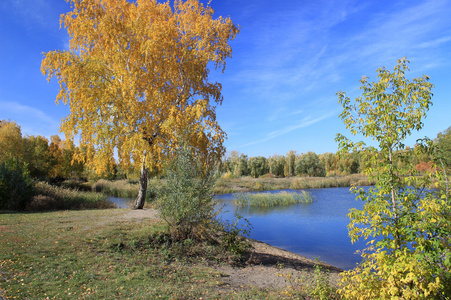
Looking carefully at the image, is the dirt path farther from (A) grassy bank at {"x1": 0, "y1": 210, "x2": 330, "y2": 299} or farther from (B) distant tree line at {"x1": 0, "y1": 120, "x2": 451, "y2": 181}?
(B) distant tree line at {"x1": 0, "y1": 120, "x2": 451, "y2": 181}

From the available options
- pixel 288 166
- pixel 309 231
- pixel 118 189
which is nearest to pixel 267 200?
pixel 309 231

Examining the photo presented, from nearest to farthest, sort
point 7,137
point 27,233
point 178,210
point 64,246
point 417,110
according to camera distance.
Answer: point 417,110 < point 64,246 < point 178,210 < point 27,233 < point 7,137

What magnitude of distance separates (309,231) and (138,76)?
466 inches

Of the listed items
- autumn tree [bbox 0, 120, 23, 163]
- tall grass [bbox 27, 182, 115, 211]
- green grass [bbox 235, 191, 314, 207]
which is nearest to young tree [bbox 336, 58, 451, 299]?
tall grass [bbox 27, 182, 115, 211]

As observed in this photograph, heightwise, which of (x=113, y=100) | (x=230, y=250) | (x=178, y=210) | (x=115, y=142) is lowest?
(x=230, y=250)

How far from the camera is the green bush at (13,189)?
14.2 metres

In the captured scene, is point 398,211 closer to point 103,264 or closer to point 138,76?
point 103,264

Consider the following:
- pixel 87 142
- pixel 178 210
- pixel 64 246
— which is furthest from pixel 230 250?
pixel 87 142

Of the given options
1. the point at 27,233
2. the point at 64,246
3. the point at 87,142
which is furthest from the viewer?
the point at 87,142

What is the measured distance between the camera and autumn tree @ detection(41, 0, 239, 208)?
12023mm

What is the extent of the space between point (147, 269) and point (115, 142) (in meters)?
7.38

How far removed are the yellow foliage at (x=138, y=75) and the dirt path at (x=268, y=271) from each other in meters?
5.01

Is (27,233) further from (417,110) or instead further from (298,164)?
(298,164)

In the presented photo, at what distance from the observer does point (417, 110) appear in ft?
13.3
